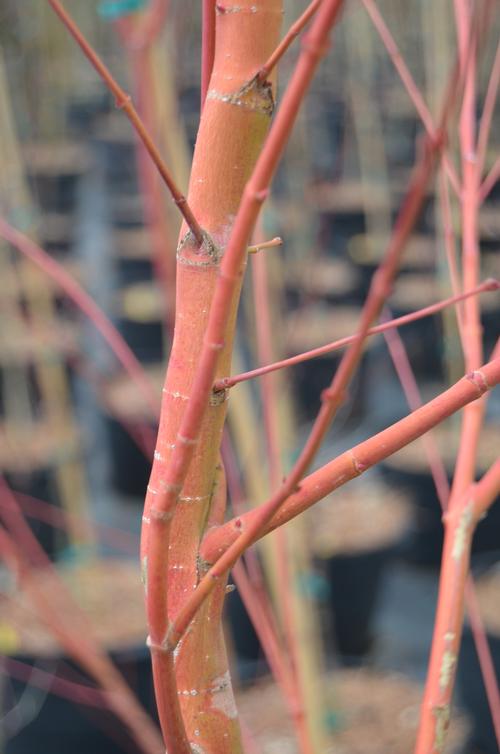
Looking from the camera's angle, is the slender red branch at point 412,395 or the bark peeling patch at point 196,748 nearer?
the bark peeling patch at point 196,748

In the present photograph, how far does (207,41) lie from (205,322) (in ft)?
0.45

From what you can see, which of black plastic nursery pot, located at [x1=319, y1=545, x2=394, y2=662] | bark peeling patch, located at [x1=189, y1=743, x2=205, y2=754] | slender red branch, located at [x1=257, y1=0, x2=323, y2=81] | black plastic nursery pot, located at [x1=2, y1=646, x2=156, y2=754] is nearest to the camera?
slender red branch, located at [x1=257, y1=0, x2=323, y2=81]

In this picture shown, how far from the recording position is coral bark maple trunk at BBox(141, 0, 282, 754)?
44 centimetres

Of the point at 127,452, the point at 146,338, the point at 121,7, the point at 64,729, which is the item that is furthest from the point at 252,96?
the point at 146,338

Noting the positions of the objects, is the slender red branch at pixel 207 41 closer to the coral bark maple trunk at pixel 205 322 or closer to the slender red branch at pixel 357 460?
the coral bark maple trunk at pixel 205 322

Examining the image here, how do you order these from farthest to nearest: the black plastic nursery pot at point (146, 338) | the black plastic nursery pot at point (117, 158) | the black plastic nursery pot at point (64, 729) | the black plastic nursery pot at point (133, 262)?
1. the black plastic nursery pot at point (117, 158)
2. the black plastic nursery pot at point (133, 262)
3. the black plastic nursery pot at point (146, 338)
4. the black plastic nursery pot at point (64, 729)

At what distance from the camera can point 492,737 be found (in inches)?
68.6

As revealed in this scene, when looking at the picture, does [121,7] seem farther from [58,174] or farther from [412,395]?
[58,174]

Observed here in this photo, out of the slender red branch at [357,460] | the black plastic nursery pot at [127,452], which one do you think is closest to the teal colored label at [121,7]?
the slender red branch at [357,460]

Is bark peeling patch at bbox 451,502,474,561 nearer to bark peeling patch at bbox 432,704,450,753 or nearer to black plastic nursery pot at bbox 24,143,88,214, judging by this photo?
bark peeling patch at bbox 432,704,450,753

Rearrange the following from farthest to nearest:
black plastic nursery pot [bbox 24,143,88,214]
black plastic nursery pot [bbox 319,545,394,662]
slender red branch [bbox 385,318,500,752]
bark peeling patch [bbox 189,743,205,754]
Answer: black plastic nursery pot [bbox 24,143,88,214] < black plastic nursery pot [bbox 319,545,394,662] < slender red branch [bbox 385,318,500,752] < bark peeling patch [bbox 189,743,205,754]

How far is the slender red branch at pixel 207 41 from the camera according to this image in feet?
1.41

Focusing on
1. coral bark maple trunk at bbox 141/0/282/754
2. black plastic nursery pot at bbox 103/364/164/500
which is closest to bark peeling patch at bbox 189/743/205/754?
coral bark maple trunk at bbox 141/0/282/754

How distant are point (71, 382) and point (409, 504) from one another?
144 cm
